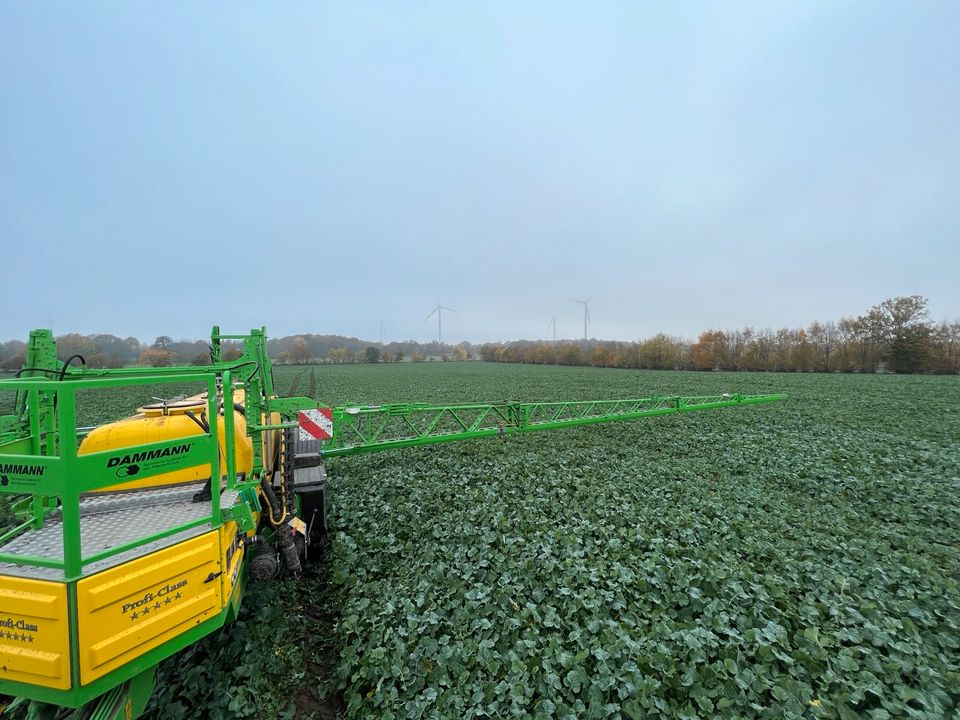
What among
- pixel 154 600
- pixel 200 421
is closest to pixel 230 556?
pixel 154 600

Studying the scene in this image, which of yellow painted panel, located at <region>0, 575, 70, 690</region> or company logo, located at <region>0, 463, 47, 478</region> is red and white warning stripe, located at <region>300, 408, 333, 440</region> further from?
yellow painted panel, located at <region>0, 575, 70, 690</region>

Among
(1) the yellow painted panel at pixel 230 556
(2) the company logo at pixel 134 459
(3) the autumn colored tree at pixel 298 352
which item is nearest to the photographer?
(2) the company logo at pixel 134 459

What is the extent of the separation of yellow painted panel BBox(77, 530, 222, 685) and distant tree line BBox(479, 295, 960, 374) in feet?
224

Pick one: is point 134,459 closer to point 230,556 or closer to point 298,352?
point 230,556

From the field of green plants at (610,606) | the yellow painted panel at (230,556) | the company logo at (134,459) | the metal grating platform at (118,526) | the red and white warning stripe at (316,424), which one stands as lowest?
the field of green plants at (610,606)

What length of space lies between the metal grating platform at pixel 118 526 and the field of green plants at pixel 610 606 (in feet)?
5.46

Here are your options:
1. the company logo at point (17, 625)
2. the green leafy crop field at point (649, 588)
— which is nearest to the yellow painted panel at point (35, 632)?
the company logo at point (17, 625)

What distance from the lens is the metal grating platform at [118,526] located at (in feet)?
8.59

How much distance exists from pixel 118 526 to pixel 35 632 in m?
0.92

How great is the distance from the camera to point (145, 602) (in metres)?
2.61

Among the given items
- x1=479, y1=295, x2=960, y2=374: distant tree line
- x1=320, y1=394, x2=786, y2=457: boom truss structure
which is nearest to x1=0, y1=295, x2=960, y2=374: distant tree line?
x1=479, y1=295, x2=960, y2=374: distant tree line

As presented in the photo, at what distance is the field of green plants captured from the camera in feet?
11.3

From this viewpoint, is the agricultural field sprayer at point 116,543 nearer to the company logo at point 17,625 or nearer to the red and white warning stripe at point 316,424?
the company logo at point 17,625

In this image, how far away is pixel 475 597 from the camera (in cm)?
470
